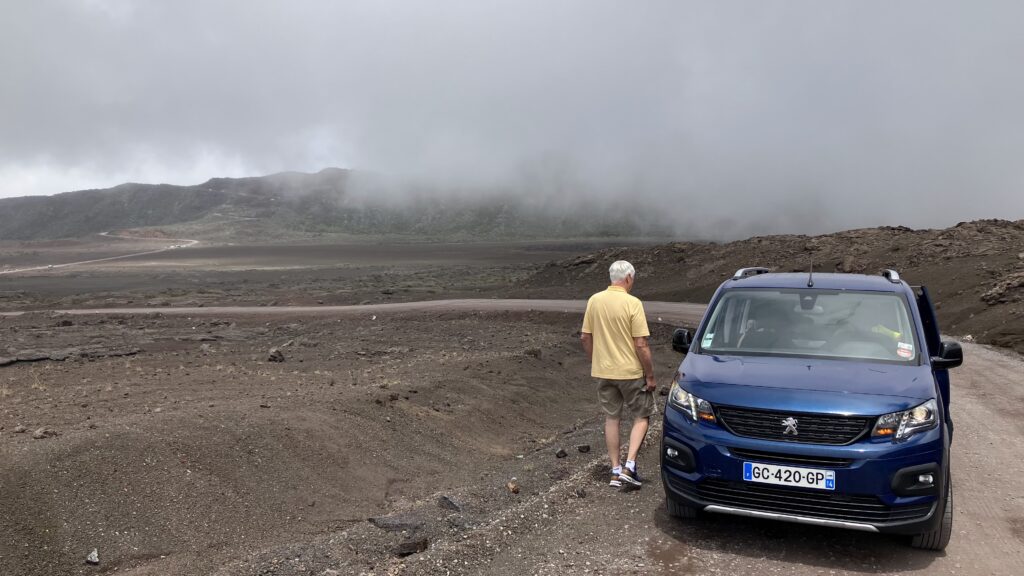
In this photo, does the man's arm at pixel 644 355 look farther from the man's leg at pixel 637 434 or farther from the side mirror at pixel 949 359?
the side mirror at pixel 949 359

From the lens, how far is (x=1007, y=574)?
4.96 metres

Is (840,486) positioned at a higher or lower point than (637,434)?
higher

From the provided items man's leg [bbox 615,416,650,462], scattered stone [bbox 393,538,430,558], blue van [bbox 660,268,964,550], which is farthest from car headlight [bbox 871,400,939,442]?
scattered stone [bbox 393,538,430,558]

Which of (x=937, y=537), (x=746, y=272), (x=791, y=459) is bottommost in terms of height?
(x=937, y=537)

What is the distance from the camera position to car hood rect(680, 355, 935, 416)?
5023 mm

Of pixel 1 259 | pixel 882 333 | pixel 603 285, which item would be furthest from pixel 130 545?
pixel 1 259

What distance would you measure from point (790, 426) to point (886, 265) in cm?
2841

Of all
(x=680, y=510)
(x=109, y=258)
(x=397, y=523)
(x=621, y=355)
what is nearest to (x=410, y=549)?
(x=397, y=523)

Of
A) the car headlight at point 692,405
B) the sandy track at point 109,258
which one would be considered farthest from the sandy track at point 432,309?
the sandy track at point 109,258

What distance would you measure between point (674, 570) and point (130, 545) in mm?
4970

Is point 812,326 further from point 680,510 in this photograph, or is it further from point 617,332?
point 680,510

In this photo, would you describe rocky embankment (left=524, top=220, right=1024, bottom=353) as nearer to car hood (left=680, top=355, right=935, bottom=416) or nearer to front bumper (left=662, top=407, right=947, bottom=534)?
car hood (left=680, top=355, right=935, bottom=416)

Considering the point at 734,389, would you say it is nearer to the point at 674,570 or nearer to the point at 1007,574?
the point at 674,570

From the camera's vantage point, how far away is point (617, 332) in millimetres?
6531
